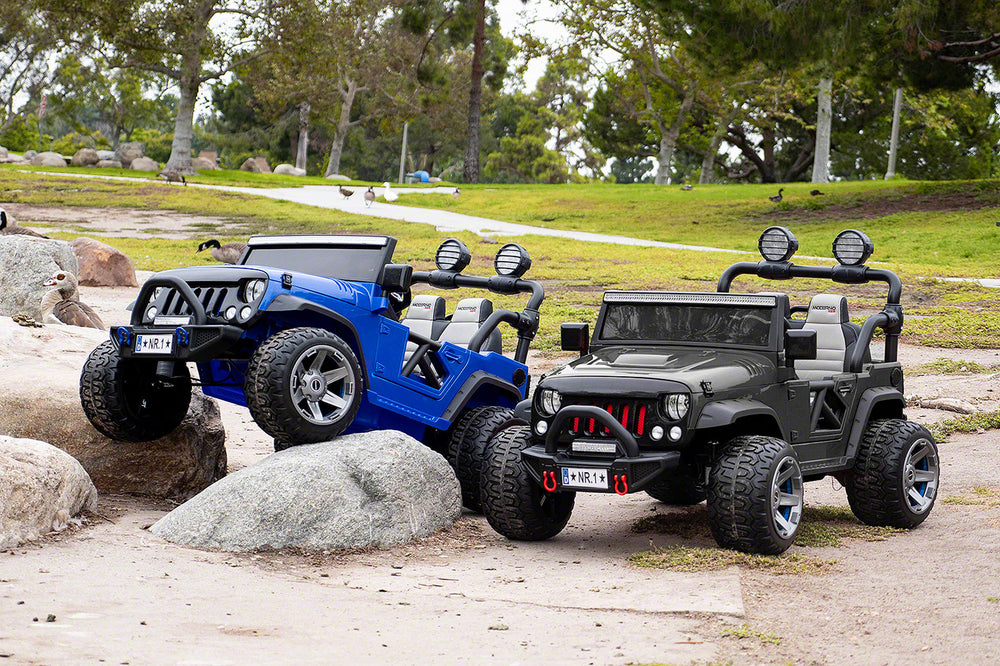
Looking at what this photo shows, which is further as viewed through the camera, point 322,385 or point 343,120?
point 343,120

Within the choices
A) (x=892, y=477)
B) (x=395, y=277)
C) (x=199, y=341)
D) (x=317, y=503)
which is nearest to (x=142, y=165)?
(x=395, y=277)

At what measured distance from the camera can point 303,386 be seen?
829 cm

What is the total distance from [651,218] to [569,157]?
56771mm

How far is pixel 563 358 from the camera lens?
1753 centimetres

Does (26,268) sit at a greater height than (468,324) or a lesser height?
greater

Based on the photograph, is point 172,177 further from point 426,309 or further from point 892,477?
point 892,477

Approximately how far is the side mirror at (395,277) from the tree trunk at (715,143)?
2200 inches

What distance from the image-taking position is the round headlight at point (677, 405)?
7.66 metres

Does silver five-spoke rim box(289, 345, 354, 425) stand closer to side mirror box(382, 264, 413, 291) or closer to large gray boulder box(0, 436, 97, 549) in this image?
side mirror box(382, 264, 413, 291)

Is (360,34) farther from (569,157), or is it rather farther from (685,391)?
(685,391)

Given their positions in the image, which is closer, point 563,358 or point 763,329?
point 763,329

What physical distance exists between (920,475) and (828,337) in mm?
1214

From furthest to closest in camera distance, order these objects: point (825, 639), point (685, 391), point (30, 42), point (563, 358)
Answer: point (30, 42) < point (563, 358) < point (685, 391) < point (825, 639)

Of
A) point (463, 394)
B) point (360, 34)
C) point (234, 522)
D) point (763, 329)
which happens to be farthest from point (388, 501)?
point (360, 34)
